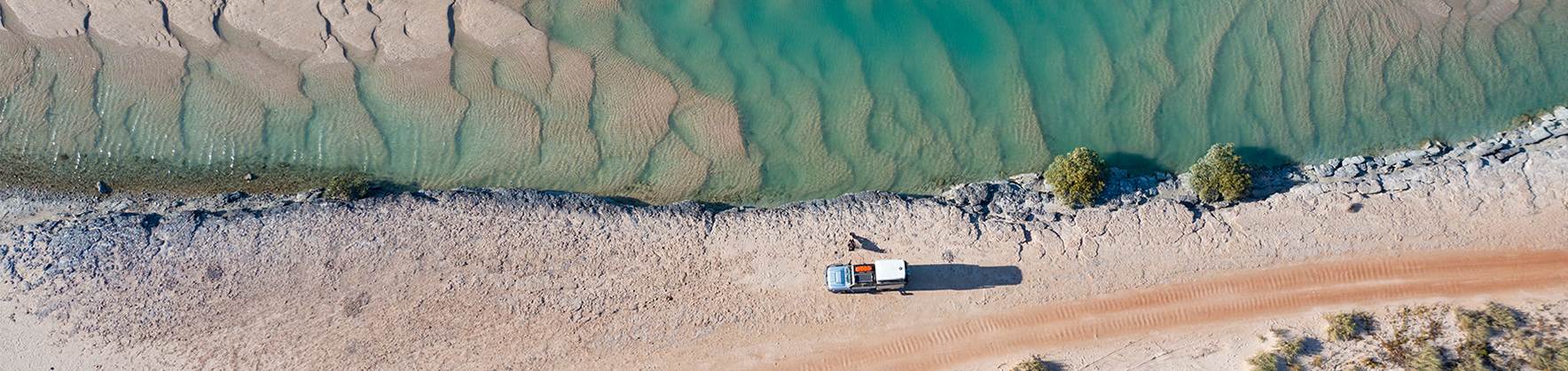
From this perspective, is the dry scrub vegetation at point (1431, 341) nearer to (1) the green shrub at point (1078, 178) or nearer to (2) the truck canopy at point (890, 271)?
(1) the green shrub at point (1078, 178)

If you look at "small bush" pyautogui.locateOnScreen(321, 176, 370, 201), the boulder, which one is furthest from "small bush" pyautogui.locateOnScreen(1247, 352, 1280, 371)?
"small bush" pyautogui.locateOnScreen(321, 176, 370, 201)

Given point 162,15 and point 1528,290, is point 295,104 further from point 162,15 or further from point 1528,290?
point 1528,290

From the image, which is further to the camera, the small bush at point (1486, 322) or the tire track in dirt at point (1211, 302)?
the tire track in dirt at point (1211, 302)

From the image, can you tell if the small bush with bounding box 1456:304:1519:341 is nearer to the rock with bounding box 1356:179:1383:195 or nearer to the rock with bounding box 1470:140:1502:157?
the rock with bounding box 1356:179:1383:195

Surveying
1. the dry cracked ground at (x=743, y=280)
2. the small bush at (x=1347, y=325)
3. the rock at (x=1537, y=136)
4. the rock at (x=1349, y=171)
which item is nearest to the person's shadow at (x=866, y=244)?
the dry cracked ground at (x=743, y=280)

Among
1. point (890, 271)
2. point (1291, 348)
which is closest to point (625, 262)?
point (890, 271)

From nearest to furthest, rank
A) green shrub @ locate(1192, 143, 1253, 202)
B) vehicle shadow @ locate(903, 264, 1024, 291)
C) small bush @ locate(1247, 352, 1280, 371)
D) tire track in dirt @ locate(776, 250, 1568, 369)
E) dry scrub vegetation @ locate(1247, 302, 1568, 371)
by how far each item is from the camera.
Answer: dry scrub vegetation @ locate(1247, 302, 1568, 371) → small bush @ locate(1247, 352, 1280, 371) → tire track in dirt @ locate(776, 250, 1568, 369) → vehicle shadow @ locate(903, 264, 1024, 291) → green shrub @ locate(1192, 143, 1253, 202)
